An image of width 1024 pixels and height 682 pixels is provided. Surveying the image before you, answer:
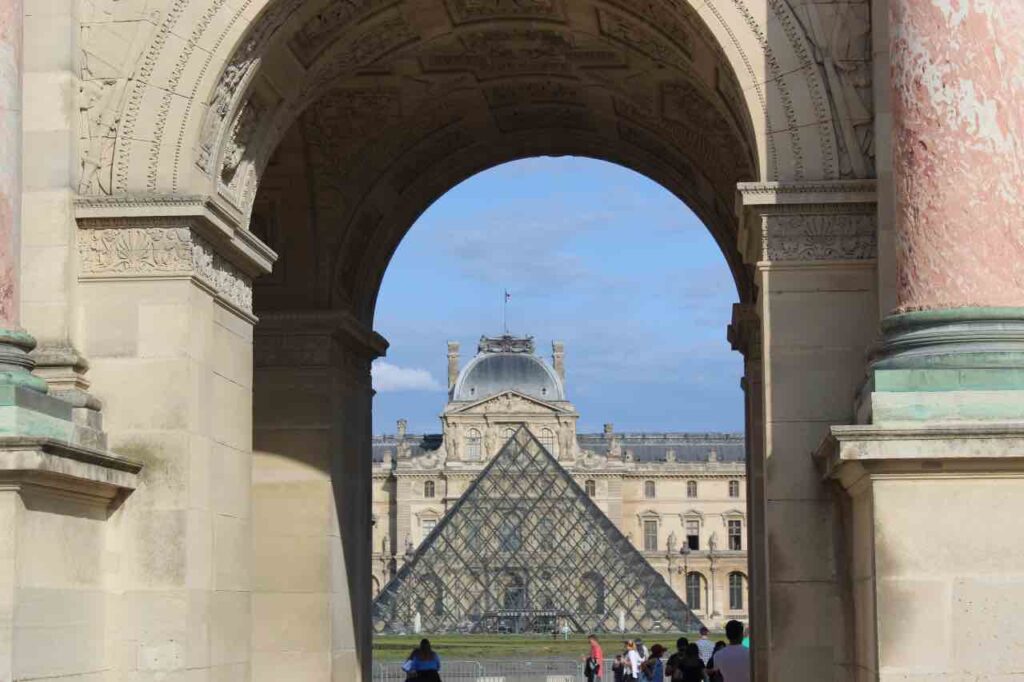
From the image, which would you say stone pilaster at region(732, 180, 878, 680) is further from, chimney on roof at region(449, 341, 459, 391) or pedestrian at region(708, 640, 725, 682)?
chimney on roof at region(449, 341, 459, 391)

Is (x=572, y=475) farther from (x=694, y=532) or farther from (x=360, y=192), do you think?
(x=360, y=192)

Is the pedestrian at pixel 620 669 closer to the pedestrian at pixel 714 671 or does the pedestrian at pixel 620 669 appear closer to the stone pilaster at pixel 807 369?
the pedestrian at pixel 714 671

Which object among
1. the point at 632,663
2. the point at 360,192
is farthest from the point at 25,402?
the point at 632,663

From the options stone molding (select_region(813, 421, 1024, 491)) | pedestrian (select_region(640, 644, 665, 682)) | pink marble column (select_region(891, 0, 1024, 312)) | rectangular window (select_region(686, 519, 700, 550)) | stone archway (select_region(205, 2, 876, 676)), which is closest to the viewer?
stone molding (select_region(813, 421, 1024, 491))

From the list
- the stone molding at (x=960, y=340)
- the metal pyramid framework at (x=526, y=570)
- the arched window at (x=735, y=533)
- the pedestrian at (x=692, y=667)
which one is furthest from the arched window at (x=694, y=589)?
the stone molding at (x=960, y=340)

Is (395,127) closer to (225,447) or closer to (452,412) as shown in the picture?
(225,447)

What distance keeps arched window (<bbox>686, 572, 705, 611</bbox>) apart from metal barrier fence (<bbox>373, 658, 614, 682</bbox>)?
107 metres

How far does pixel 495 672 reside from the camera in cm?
5091

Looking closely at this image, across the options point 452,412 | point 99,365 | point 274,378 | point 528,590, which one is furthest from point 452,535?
point 99,365

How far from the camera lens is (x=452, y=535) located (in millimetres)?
111562

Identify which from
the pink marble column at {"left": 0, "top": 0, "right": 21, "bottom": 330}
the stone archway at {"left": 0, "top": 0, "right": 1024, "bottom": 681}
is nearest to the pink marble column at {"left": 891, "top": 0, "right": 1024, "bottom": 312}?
the stone archway at {"left": 0, "top": 0, "right": 1024, "bottom": 681}

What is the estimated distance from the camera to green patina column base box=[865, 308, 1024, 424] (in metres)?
13.6

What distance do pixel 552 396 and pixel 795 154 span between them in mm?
150557

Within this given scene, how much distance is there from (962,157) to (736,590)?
148 metres
